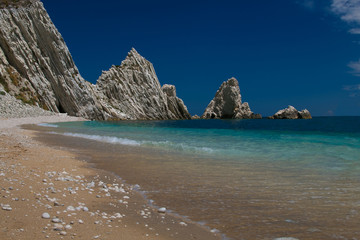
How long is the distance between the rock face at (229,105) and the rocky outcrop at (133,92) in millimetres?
31325

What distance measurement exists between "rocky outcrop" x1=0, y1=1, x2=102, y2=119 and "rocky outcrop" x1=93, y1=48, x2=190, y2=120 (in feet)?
50.7

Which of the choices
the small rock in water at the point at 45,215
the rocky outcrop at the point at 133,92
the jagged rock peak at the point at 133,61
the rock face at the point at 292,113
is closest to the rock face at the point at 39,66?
the rocky outcrop at the point at 133,92

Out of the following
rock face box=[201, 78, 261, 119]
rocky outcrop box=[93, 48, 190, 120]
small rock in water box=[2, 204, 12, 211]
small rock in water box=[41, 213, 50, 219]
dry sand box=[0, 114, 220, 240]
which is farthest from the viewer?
rock face box=[201, 78, 261, 119]

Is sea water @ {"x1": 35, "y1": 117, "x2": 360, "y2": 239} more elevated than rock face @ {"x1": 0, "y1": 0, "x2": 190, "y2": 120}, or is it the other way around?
rock face @ {"x1": 0, "y1": 0, "x2": 190, "y2": 120}

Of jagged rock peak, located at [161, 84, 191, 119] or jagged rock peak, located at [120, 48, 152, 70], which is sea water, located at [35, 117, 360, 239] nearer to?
jagged rock peak, located at [120, 48, 152, 70]

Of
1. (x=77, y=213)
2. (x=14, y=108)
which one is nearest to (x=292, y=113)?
(x=14, y=108)

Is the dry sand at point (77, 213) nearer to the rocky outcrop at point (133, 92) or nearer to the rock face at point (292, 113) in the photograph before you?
the rocky outcrop at point (133, 92)

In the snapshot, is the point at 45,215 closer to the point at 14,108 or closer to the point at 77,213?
the point at 77,213

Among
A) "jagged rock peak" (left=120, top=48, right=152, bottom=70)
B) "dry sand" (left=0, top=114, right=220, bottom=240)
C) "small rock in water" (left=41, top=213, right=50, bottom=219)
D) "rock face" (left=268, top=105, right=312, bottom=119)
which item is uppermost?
"jagged rock peak" (left=120, top=48, right=152, bottom=70)

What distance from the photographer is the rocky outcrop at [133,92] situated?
3711 inches

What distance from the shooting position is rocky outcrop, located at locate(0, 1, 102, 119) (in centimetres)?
6191

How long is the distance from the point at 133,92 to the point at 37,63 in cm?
3848

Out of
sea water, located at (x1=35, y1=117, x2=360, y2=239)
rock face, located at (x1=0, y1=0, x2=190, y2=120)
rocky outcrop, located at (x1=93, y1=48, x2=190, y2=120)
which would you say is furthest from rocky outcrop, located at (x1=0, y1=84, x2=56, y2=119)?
sea water, located at (x1=35, y1=117, x2=360, y2=239)

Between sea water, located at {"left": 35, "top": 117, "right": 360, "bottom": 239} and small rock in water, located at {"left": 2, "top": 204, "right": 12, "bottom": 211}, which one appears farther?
sea water, located at {"left": 35, "top": 117, "right": 360, "bottom": 239}
